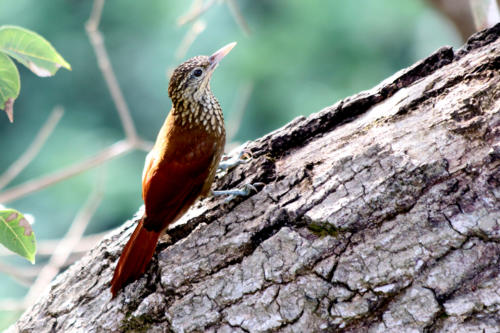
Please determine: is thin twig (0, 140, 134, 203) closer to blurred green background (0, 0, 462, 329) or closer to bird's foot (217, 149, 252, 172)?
bird's foot (217, 149, 252, 172)

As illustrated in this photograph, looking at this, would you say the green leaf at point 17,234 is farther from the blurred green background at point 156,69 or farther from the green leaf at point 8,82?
the blurred green background at point 156,69

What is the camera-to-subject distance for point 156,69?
7.90 metres

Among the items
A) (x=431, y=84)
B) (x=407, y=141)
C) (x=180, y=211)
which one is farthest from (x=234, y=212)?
(x=431, y=84)

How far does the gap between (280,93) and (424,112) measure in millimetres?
6241

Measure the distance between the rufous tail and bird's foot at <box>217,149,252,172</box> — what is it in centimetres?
45

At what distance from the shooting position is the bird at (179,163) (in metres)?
2.04

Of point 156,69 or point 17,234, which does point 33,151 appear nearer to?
Answer: point 17,234

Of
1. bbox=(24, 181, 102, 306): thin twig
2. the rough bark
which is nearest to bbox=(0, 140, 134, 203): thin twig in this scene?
bbox=(24, 181, 102, 306): thin twig

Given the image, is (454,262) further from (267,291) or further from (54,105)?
(54,105)

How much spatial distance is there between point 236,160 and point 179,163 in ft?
0.78

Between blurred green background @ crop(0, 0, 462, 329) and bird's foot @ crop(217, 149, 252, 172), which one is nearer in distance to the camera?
bird's foot @ crop(217, 149, 252, 172)

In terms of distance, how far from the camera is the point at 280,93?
26.3 ft

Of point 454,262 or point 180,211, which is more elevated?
point 180,211

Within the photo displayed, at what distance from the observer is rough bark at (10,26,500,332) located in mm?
1669
